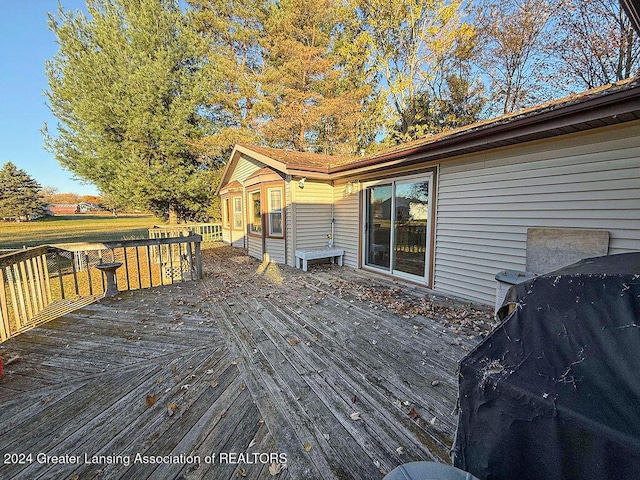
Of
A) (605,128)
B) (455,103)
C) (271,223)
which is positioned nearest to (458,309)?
(605,128)

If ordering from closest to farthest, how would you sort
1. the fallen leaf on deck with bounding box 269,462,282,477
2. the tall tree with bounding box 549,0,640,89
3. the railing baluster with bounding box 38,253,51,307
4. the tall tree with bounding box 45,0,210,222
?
the fallen leaf on deck with bounding box 269,462,282,477, the railing baluster with bounding box 38,253,51,307, the tall tree with bounding box 549,0,640,89, the tall tree with bounding box 45,0,210,222

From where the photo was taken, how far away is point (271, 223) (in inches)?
314

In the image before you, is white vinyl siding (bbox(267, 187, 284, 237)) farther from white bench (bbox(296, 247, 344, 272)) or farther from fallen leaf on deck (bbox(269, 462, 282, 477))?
fallen leaf on deck (bbox(269, 462, 282, 477))

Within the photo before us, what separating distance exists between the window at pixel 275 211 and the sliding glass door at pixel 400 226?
2585 millimetres

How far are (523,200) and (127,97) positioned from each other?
48.0ft

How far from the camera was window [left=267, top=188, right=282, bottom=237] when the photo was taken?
7.59 meters

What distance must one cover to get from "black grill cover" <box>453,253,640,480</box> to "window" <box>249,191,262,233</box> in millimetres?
7708

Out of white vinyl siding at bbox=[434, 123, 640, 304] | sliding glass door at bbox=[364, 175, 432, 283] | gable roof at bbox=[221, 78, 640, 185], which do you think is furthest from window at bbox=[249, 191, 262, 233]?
white vinyl siding at bbox=[434, 123, 640, 304]

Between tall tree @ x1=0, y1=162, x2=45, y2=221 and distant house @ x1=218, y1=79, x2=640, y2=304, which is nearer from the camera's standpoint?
distant house @ x1=218, y1=79, x2=640, y2=304

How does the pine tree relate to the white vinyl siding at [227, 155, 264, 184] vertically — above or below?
above

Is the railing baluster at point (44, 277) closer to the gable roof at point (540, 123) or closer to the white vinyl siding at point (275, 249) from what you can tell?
the white vinyl siding at point (275, 249)

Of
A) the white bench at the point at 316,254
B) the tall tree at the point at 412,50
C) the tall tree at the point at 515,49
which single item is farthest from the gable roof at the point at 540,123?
the tall tree at the point at 515,49

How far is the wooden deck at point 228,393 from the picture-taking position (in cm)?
170

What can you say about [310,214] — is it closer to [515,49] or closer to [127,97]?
[127,97]
